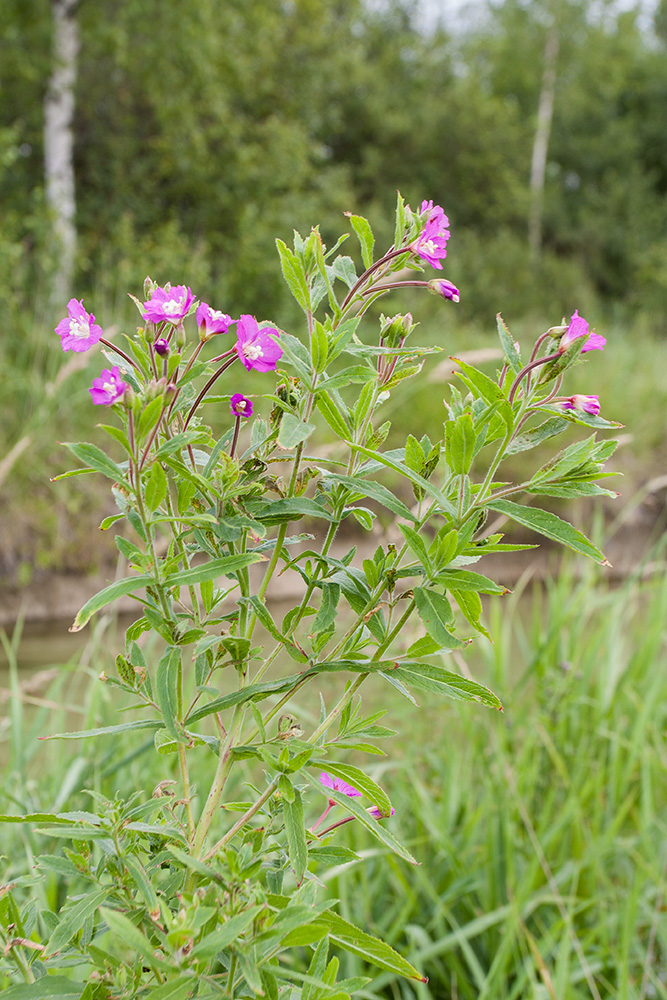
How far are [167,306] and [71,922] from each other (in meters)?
0.36

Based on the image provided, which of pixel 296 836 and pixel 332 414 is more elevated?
pixel 332 414

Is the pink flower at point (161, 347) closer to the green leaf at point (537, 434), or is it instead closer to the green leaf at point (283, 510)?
the green leaf at point (283, 510)

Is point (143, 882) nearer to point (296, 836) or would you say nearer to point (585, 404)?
point (296, 836)

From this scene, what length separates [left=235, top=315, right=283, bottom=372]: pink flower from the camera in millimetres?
465

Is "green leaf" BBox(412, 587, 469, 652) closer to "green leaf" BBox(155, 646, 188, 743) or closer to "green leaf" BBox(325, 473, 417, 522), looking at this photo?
"green leaf" BBox(325, 473, 417, 522)

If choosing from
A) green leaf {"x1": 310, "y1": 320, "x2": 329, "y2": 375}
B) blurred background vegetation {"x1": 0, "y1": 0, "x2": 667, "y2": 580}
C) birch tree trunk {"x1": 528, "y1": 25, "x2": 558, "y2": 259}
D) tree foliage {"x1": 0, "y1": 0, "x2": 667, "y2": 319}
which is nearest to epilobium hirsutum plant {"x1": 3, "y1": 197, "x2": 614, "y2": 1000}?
green leaf {"x1": 310, "y1": 320, "x2": 329, "y2": 375}

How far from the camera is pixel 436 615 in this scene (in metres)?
0.47

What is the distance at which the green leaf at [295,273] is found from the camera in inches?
18.4

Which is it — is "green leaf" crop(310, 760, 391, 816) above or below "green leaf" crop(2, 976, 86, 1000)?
above

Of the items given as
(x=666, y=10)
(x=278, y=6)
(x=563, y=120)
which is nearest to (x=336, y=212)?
(x=278, y=6)

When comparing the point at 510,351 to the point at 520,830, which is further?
the point at 520,830

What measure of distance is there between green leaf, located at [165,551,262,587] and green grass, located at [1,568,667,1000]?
0.76 metres

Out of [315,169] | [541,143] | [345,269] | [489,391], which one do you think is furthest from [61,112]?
[541,143]

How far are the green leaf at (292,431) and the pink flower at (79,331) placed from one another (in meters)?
0.13
